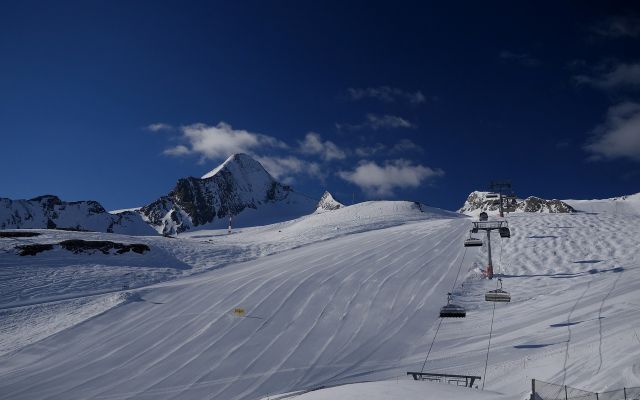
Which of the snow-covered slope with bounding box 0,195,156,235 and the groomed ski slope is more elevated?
the snow-covered slope with bounding box 0,195,156,235

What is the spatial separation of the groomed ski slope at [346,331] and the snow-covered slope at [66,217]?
12130 centimetres

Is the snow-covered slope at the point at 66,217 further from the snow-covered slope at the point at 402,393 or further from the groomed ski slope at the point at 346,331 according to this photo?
the snow-covered slope at the point at 402,393

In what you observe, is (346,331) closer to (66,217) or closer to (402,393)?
(402,393)

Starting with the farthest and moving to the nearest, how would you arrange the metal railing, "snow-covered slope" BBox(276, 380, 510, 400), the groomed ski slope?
1. the groomed ski slope
2. "snow-covered slope" BBox(276, 380, 510, 400)
3. the metal railing

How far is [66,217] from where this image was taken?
14838 cm

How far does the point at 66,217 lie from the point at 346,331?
488 ft

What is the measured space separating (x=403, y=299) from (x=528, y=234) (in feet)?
63.9

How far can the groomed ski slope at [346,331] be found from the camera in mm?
18812

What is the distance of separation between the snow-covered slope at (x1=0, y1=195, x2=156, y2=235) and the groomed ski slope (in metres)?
121

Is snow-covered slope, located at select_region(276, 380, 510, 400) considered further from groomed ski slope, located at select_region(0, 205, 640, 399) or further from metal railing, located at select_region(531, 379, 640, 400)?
metal railing, located at select_region(531, 379, 640, 400)

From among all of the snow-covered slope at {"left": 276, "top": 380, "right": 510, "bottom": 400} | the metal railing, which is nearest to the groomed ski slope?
the snow-covered slope at {"left": 276, "top": 380, "right": 510, "bottom": 400}

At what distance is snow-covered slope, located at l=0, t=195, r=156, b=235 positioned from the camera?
468 feet

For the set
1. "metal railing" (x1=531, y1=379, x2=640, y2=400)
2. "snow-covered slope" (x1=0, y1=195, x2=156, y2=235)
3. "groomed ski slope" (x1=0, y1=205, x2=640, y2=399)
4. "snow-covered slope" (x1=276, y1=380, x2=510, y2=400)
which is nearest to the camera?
"metal railing" (x1=531, y1=379, x2=640, y2=400)

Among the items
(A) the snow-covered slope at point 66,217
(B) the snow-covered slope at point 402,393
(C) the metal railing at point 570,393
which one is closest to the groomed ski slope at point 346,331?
(B) the snow-covered slope at point 402,393
